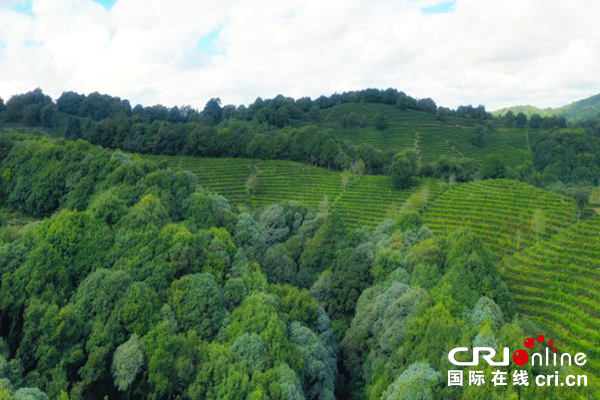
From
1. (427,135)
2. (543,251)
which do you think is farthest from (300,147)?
(543,251)

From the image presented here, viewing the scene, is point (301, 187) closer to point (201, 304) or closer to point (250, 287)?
point (250, 287)

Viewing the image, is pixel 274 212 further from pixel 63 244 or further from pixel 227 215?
pixel 63 244

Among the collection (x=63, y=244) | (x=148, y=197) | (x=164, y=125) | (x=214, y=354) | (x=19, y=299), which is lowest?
(x=214, y=354)

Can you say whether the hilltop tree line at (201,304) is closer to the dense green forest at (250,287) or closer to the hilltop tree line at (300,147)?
the dense green forest at (250,287)

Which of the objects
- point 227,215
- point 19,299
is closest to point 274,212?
point 227,215

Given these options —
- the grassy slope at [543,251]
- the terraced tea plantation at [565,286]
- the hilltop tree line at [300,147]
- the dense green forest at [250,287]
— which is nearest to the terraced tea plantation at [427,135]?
the hilltop tree line at [300,147]

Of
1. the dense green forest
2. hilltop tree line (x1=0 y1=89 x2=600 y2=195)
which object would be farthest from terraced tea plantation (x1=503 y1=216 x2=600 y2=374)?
hilltop tree line (x1=0 y1=89 x2=600 y2=195)

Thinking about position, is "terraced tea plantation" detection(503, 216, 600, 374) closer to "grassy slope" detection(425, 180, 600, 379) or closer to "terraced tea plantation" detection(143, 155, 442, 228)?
"grassy slope" detection(425, 180, 600, 379)
